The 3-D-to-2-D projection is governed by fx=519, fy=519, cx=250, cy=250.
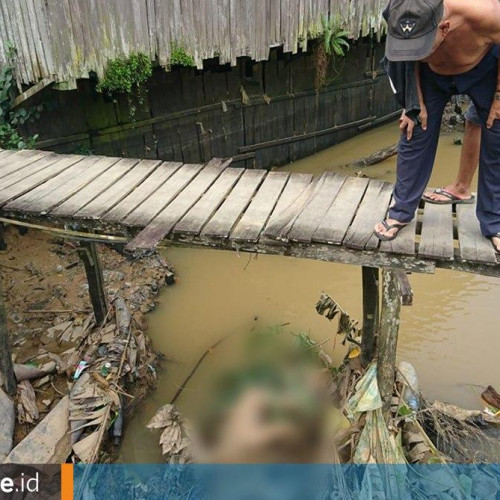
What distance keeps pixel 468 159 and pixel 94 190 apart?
8.40ft

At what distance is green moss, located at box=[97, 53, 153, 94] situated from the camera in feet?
19.3

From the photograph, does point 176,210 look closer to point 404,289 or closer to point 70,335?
Answer: point 404,289

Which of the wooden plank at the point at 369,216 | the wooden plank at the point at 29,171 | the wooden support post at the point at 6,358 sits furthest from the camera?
the wooden support post at the point at 6,358

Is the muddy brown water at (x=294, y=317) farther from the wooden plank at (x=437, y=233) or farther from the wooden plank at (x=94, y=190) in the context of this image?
the wooden plank at (x=437, y=233)

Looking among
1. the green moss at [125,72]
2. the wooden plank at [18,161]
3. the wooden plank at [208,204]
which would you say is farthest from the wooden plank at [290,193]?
the green moss at [125,72]

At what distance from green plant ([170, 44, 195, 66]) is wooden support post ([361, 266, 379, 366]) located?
12.1 feet

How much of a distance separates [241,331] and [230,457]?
77.4 inches

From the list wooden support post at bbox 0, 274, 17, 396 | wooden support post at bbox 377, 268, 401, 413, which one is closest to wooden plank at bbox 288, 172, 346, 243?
wooden support post at bbox 377, 268, 401, 413

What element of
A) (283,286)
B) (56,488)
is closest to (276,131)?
(283,286)

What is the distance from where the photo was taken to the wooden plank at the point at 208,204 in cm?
319

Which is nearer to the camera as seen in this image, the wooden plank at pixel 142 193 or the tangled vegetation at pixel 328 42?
the wooden plank at pixel 142 193

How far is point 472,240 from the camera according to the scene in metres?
2.94

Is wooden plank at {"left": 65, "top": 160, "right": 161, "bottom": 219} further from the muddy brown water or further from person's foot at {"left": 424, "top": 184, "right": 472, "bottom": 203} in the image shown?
person's foot at {"left": 424, "top": 184, "right": 472, "bottom": 203}

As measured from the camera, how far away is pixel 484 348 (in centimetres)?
522
